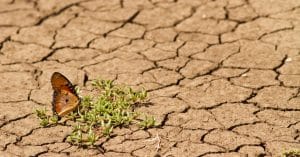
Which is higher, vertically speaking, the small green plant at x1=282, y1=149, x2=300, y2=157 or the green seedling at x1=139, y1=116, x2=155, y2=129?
the green seedling at x1=139, y1=116, x2=155, y2=129

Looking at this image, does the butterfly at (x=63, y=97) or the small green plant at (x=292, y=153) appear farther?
the butterfly at (x=63, y=97)

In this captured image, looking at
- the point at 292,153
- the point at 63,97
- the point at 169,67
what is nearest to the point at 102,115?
the point at 63,97

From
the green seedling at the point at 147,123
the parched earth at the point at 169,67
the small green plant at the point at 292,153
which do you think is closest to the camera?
the small green plant at the point at 292,153

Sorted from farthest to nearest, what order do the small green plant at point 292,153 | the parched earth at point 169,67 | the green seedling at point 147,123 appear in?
the green seedling at point 147,123, the parched earth at point 169,67, the small green plant at point 292,153

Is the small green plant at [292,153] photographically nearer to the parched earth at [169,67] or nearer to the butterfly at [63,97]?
the parched earth at [169,67]

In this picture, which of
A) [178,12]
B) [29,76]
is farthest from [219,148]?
[178,12]

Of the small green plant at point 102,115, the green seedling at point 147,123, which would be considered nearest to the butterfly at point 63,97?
the small green plant at point 102,115

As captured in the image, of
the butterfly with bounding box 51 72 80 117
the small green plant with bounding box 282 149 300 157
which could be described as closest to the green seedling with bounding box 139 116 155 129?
the butterfly with bounding box 51 72 80 117

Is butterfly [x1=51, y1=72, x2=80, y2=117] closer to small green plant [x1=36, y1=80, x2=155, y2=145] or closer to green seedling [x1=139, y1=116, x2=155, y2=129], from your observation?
small green plant [x1=36, y1=80, x2=155, y2=145]
